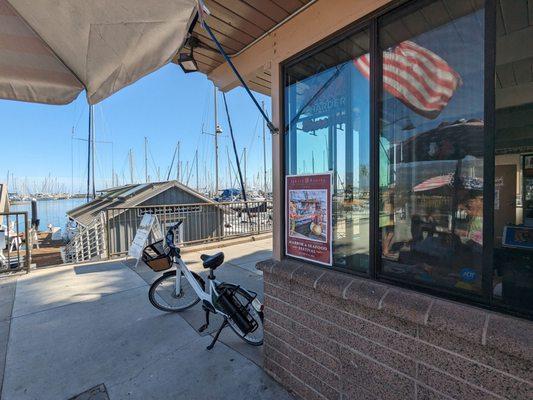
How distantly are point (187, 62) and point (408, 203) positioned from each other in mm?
2194

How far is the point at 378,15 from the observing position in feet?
5.22

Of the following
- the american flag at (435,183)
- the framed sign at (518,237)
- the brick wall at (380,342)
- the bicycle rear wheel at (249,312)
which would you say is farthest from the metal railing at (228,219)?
the framed sign at (518,237)

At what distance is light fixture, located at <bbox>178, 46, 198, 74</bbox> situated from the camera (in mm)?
2523

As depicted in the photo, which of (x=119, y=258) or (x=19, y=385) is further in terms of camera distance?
(x=119, y=258)

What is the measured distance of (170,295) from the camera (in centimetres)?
351

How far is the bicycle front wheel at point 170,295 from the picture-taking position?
10.9 ft

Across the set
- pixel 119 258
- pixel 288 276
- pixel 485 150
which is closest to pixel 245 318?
pixel 288 276

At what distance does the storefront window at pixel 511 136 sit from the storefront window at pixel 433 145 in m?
0.08

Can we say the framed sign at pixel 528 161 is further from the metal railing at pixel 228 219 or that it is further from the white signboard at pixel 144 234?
the metal railing at pixel 228 219

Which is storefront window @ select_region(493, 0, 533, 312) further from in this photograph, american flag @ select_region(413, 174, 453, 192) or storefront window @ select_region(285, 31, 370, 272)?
storefront window @ select_region(285, 31, 370, 272)

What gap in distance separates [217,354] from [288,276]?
3.75ft

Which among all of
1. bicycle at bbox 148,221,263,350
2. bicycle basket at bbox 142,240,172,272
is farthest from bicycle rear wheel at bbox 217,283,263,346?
bicycle basket at bbox 142,240,172,272

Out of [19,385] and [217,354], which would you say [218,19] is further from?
[19,385]

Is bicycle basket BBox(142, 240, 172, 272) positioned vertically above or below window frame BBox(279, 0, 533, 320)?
below
